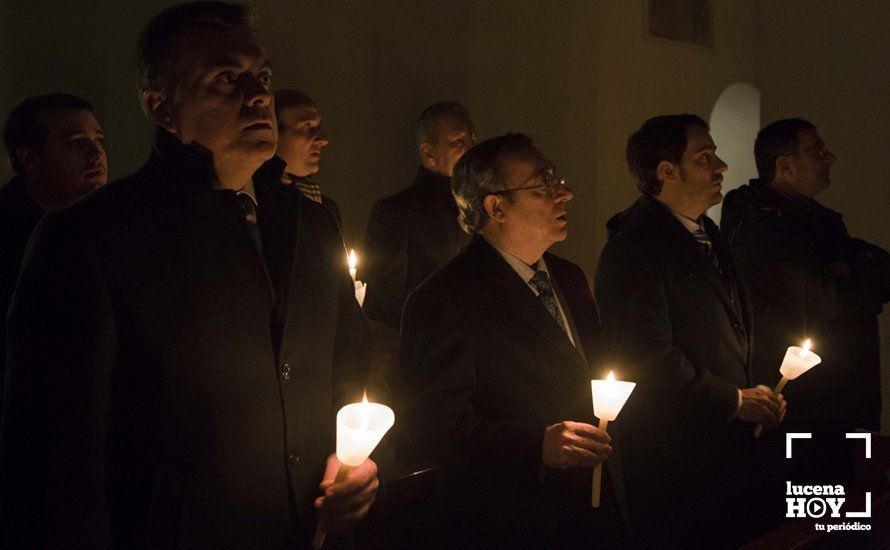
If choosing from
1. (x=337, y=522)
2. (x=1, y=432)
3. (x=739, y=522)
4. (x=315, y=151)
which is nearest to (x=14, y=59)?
(x=315, y=151)

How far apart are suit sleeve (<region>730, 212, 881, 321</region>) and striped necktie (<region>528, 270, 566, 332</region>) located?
5.36 feet

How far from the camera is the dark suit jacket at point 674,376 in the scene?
3.15m

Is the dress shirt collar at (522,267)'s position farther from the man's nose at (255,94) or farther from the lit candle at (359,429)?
the lit candle at (359,429)

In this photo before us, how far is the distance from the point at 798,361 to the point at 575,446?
1.05m

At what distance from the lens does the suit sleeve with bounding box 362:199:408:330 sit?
4.45m

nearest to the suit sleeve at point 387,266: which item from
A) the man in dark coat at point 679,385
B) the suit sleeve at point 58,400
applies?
the man in dark coat at point 679,385

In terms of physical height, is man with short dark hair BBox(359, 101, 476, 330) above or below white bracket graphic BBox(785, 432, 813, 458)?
above

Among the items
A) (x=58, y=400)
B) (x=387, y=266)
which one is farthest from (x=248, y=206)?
(x=387, y=266)

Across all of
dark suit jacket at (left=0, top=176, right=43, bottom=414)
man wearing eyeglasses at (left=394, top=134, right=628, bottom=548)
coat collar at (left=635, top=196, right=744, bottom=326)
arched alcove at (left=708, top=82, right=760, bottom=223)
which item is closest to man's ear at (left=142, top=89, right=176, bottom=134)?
man wearing eyeglasses at (left=394, top=134, right=628, bottom=548)

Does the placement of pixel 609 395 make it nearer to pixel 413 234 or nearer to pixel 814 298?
pixel 814 298

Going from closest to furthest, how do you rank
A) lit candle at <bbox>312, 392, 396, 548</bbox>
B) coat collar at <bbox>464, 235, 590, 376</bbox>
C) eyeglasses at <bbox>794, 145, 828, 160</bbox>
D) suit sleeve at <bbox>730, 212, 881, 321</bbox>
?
lit candle at <bbox>312, 392, 396, 548</bbox> < coat collar at <bbox>464, 235, 590, 376</bbox> < suit sleeve at <bbox>730, 212, 881, 321</bbox> < eyeglasses at <bbox>794, 145, 828, 160</bbox>

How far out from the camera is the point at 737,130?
7.81 meters

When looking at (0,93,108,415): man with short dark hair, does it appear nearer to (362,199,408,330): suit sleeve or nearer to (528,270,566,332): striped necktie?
(362,199,408,330): suit sleeve

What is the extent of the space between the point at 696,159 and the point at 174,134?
2402 mm
